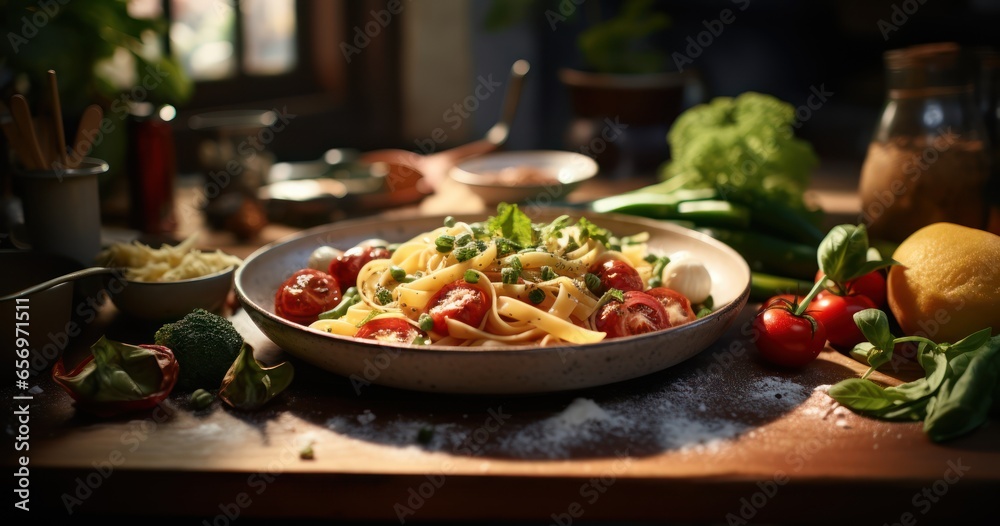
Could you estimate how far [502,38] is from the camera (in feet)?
17.0

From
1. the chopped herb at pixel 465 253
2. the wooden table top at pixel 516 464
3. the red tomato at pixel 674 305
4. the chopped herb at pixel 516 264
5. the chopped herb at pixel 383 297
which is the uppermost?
the chopped herb at pixel 465 253

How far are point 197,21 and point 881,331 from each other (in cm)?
368

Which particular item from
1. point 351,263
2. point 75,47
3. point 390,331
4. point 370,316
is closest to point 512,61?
point 75,47

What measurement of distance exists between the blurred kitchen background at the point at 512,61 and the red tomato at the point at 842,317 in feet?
6.34

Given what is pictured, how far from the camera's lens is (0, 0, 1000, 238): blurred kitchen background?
416 cm

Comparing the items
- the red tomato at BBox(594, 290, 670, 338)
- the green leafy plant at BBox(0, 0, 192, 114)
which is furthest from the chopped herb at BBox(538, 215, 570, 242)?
the green leafy plant at BBox(0, 0, 192, 114)

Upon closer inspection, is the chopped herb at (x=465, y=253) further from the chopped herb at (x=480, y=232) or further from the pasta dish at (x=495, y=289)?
the chopped herb at (x=480, y=232)

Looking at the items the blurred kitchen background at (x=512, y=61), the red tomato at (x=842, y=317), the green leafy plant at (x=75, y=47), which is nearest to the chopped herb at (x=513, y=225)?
the red tomato at (x=842, y=317)

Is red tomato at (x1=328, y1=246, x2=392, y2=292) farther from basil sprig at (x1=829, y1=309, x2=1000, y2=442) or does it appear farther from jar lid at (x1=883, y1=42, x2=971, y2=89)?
jar lid at (x1=883, y1=42, x2=971, y2=89)

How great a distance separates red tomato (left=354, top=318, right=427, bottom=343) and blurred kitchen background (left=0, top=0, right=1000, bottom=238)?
2.22m

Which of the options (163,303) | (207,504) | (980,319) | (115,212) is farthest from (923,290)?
(115,212)

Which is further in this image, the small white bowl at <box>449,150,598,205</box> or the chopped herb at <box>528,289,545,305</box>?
the small white bowl at <box>449,150,598,205</box>

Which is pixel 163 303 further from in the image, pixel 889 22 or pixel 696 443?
pixel 889 22

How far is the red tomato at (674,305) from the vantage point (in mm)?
1947
